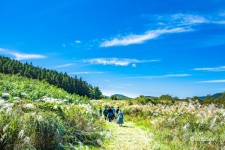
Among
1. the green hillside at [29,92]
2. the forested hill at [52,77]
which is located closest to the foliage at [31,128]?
the green hillside at [29,92]

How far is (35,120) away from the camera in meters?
9.90

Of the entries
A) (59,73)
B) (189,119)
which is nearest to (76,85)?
(59,73)

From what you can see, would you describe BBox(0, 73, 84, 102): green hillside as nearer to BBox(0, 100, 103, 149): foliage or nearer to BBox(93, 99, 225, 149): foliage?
BBox(0, 100, 103, 149): foliage

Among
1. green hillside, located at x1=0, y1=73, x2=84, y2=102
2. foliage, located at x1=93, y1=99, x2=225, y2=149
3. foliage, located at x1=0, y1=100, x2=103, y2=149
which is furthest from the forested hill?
foliage, located at x1=0, y1=100, x2=103, y2=149

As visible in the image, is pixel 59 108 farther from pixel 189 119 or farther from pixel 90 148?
pixel 189 119

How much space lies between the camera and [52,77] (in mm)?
126812

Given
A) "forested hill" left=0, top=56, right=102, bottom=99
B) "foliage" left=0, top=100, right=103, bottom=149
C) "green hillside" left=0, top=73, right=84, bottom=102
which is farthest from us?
"forested hill" left=0, top=56, right=102, bottom=99

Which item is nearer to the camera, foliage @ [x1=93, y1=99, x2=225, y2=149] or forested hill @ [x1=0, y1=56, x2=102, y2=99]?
foliage @ [x1=93, y1=99, x2=225, y2=149]

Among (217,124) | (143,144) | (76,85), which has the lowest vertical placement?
(143,144)

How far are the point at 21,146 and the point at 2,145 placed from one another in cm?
53

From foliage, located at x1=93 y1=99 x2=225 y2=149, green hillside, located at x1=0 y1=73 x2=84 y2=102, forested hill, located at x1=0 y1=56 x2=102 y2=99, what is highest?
forested hill, located at x1=0 y1=56 x2=102 y2=99

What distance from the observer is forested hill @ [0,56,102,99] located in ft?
406

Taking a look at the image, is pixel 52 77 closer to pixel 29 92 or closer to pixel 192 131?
pixel 29 92

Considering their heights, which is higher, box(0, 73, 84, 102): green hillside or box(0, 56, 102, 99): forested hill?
box(0, 56, 102, 99): forested hill
